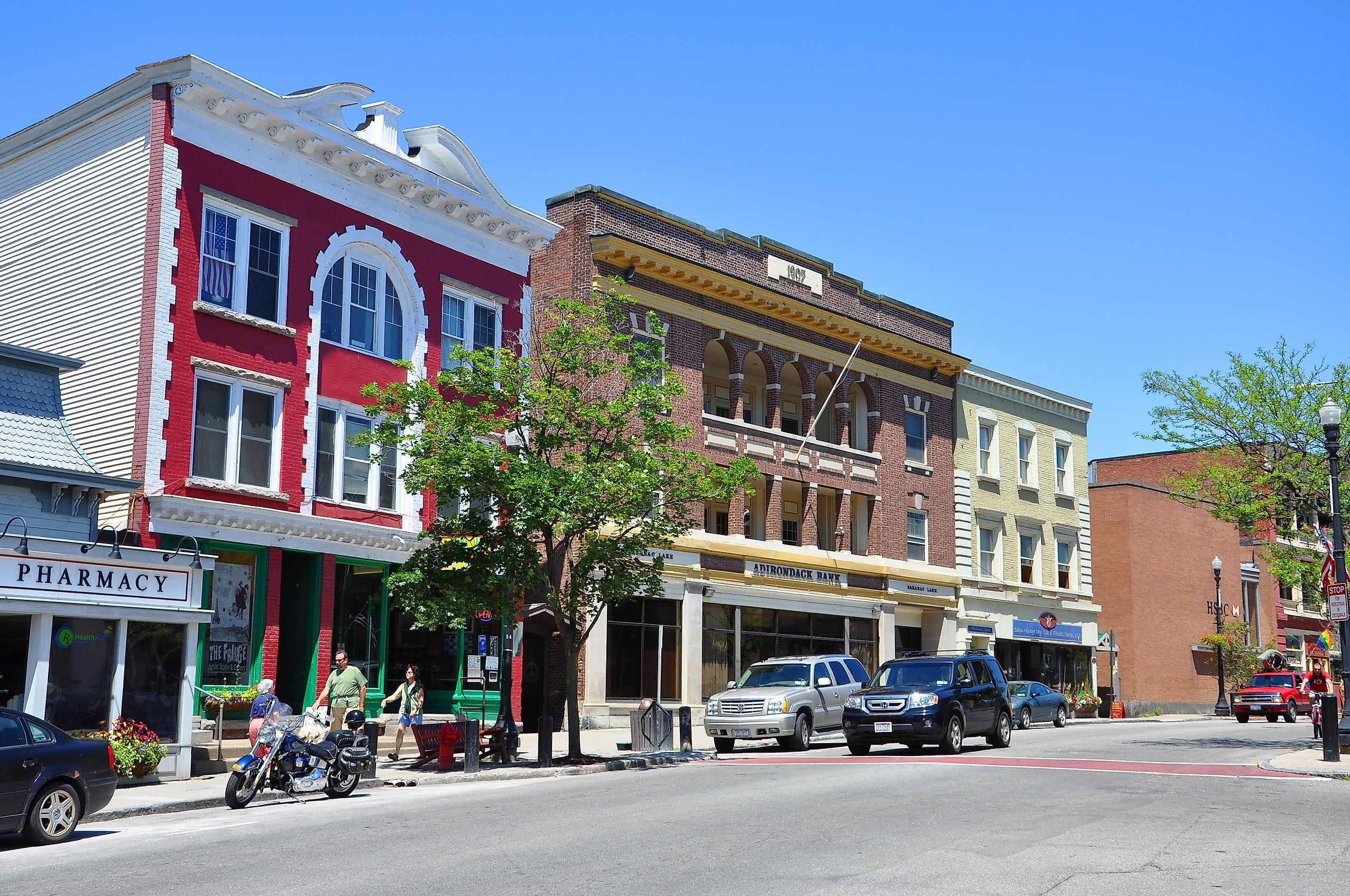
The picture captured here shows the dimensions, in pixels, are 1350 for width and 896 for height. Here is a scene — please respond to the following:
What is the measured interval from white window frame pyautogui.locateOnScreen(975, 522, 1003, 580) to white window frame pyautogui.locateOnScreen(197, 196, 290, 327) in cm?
2777

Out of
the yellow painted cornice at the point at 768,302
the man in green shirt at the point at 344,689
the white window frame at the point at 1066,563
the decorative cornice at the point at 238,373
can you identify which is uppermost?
the yellow painted cornice at the point at 768,302

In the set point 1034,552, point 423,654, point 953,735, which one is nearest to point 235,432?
point 423,654

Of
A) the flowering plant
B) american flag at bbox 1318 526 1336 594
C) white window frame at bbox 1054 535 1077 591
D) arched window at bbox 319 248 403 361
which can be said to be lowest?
the flowering plant

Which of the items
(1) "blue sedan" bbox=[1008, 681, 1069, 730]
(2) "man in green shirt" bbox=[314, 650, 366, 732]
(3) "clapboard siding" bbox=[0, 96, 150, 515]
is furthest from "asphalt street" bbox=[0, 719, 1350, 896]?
(1) "blue sedan" bbox=[1008, 681, 1069, 730]

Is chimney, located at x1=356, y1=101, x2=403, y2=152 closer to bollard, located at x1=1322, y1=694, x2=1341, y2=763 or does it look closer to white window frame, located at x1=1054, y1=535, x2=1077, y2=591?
bollard, located at x1=1322, y1=694, x2=1341, y2=763

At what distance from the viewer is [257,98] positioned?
24.3 meters

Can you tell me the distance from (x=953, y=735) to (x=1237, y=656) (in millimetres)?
37989

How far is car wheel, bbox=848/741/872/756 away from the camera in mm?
24109

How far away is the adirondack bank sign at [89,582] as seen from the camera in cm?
1783

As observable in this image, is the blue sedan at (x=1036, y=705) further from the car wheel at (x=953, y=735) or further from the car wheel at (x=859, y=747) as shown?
the car wheel at (x=859, y=747)

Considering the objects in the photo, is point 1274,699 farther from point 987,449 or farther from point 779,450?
point 779,450

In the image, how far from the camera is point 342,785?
56.7ft

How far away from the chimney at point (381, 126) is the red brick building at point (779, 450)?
7.04m

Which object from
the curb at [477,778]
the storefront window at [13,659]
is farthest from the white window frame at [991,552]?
the storefront window at [13,659]
